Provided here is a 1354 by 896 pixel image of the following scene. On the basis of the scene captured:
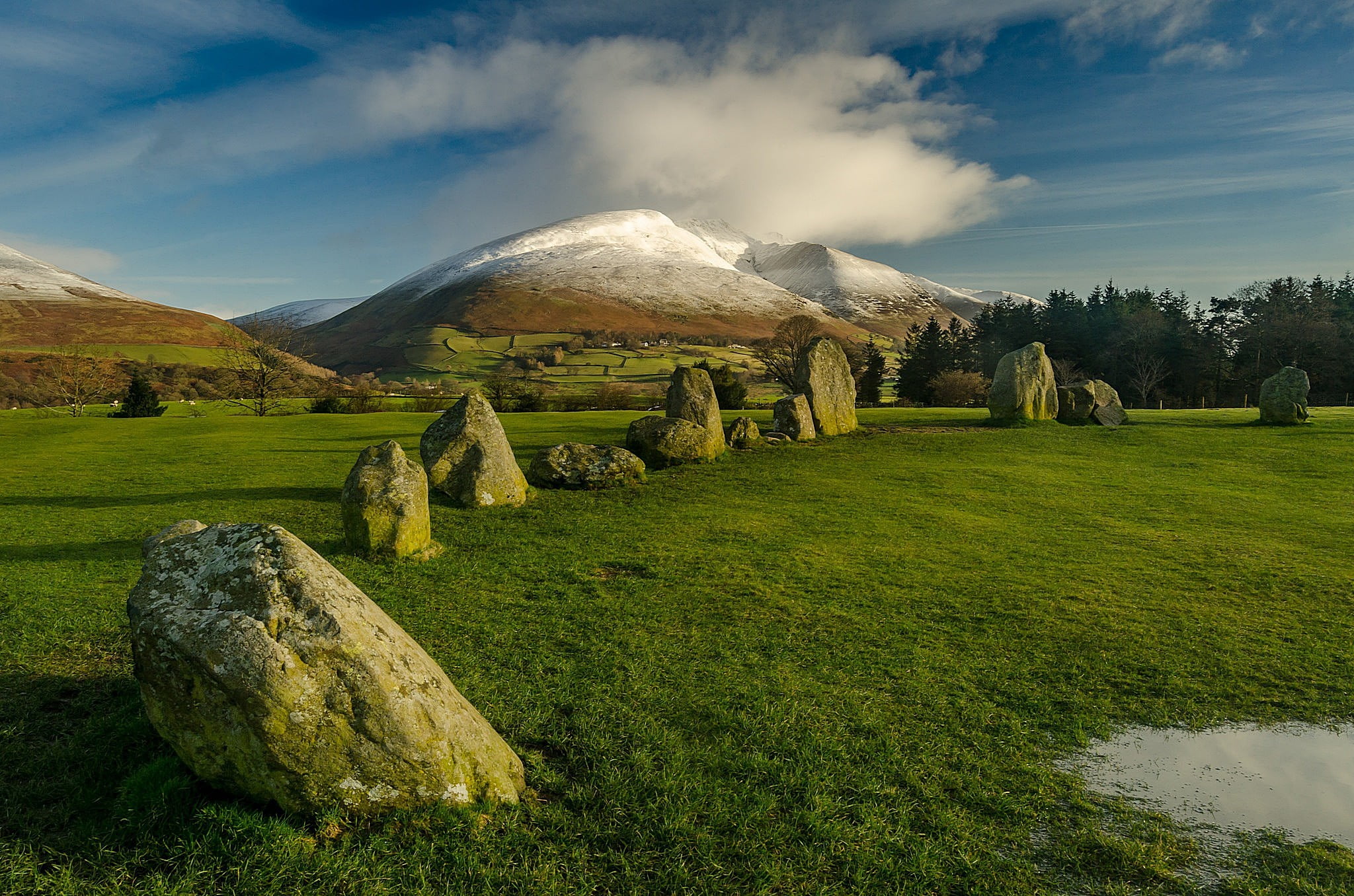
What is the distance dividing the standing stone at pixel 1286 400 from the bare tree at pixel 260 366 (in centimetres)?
5451

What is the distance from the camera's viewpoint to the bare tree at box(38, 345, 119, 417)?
46.3 metres

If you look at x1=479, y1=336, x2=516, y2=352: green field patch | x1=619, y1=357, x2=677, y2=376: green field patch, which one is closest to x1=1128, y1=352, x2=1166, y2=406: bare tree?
x1=619, y1=357, x2=677, y2=376: green field patch

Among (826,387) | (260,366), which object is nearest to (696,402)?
(826,387)

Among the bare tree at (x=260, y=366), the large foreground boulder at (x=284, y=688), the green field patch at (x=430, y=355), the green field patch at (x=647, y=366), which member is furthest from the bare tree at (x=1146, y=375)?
the green field patch at (x=430, y=355)

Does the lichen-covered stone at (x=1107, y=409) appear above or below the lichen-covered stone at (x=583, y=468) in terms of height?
above

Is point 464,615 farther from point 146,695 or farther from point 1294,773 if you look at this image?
point 1294,773

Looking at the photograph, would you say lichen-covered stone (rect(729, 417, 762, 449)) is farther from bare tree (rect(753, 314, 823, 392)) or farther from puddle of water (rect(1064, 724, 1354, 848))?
bare tree (rect(753, 314, 823, 392))

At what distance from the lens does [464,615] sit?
9.34m

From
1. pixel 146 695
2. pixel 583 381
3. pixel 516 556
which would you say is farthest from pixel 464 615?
pixel 583 381

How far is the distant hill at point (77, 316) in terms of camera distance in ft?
417

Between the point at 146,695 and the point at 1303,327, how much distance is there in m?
89.0

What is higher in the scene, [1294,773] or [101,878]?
[101,878]

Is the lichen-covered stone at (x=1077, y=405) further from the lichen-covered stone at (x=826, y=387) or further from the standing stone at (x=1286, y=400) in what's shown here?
the lichen-covered stone at (x=826, y=387)

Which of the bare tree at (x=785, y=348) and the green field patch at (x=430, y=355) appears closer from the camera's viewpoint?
the bare tree at (x=785, y=348)
